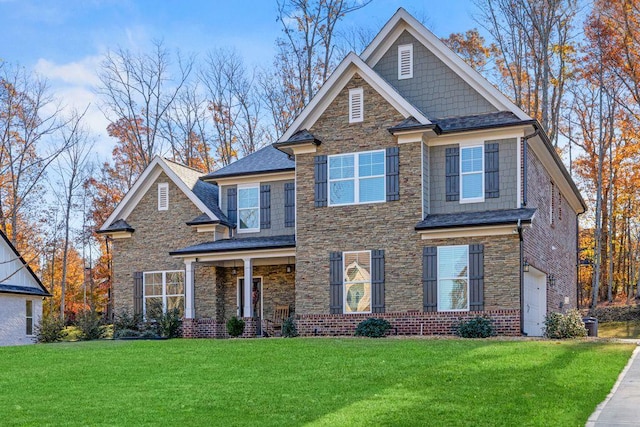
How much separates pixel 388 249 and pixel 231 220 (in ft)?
23.7

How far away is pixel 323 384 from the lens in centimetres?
1233

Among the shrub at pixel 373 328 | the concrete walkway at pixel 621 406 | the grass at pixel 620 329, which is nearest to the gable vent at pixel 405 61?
the shrub at pixel 373 328

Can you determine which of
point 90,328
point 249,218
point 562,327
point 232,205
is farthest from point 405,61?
point 90,328

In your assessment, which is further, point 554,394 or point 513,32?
point 513,32

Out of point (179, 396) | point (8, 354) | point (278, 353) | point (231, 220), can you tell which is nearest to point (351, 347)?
point (278, 353)

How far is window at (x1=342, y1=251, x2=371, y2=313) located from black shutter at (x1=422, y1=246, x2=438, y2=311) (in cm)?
161

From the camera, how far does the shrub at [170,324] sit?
82.3 ft

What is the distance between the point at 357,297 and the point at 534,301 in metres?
5.47

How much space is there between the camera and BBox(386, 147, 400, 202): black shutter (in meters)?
21.2

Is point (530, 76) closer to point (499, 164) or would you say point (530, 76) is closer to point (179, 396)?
point (499, 164)

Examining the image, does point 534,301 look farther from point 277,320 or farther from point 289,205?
point 289,205

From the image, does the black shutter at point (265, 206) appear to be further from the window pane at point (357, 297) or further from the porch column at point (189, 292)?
the window pane at point (357, 297)

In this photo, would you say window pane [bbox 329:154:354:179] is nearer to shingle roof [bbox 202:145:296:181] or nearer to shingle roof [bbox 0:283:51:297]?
shingle roof [bbox 202:145:296:181]

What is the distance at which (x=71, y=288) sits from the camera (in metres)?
50.4
